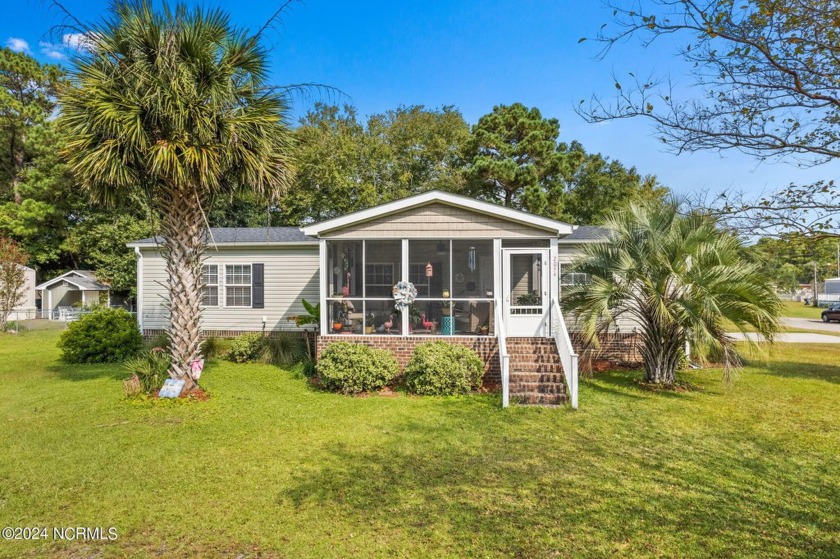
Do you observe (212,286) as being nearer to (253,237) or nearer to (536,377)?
(253,237)

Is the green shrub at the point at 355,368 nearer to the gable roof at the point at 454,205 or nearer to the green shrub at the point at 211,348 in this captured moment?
the gable roof at the point at 454,205

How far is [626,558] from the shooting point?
144 inches

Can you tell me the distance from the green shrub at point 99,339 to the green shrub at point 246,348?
114 inches

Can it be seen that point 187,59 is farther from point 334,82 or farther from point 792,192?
point 792,192

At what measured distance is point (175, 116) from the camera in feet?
25.1

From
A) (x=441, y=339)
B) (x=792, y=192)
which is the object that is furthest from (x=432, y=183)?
(x=792, y=192)

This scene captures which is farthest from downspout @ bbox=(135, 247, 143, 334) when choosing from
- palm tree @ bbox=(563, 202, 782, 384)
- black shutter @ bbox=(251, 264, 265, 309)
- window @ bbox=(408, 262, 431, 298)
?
palm tree @ bbox=(563, 202, 782, 384)

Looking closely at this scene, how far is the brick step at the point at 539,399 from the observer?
8.61 m

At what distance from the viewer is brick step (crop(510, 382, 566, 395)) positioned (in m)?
8.86

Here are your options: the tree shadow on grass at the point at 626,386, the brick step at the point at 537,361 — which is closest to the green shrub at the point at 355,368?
the brick step at the point at 537,361

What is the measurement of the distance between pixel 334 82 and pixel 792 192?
7.20 meters

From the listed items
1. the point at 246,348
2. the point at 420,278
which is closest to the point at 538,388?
the point at 420,278

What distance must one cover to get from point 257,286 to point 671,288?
38.1 ft

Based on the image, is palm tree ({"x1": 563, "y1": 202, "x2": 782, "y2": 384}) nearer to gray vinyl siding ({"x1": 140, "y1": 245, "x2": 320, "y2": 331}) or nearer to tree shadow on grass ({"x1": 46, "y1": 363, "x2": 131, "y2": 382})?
gray vinyl siding ({"x1": 140, "y1": 245, "x2": 320, "y2": 331})
